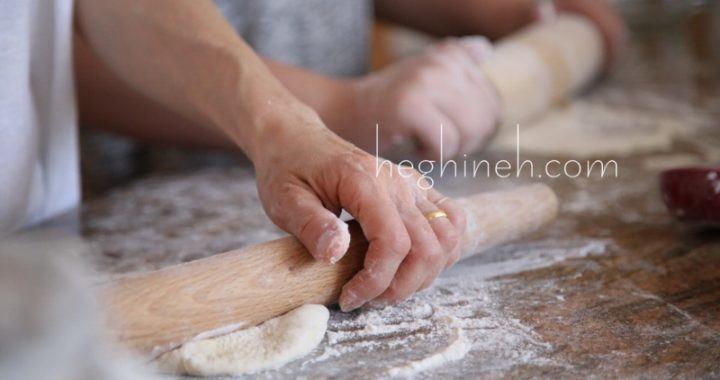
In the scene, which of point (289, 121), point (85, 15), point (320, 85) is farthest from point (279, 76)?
point (289, 121)

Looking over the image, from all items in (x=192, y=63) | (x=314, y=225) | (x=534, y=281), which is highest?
(x=192, y=63)

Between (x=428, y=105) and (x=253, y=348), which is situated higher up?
(x=428, y=105)

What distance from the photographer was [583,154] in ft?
4.84

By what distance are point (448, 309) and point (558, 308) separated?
111 mm

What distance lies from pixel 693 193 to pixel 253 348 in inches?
23.4

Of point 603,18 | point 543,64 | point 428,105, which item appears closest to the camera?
point 428,105

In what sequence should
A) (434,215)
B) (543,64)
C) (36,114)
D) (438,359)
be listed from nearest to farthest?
(438,359) < (434,215) < (36,114) < (543,64)

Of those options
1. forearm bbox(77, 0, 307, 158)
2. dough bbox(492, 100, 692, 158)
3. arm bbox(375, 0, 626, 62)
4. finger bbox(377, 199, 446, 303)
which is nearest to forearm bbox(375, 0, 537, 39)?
arm bbox(375, 0, 626, 62)

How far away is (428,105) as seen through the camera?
1287mm

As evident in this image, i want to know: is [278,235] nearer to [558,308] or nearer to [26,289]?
[558,308]

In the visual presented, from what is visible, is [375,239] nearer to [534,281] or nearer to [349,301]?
[349,301]

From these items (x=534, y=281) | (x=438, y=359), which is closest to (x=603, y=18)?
(x=534, y=281)

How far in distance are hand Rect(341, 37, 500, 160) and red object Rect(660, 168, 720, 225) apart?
0.36 m

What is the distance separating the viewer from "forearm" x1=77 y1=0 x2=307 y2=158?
91 cm
